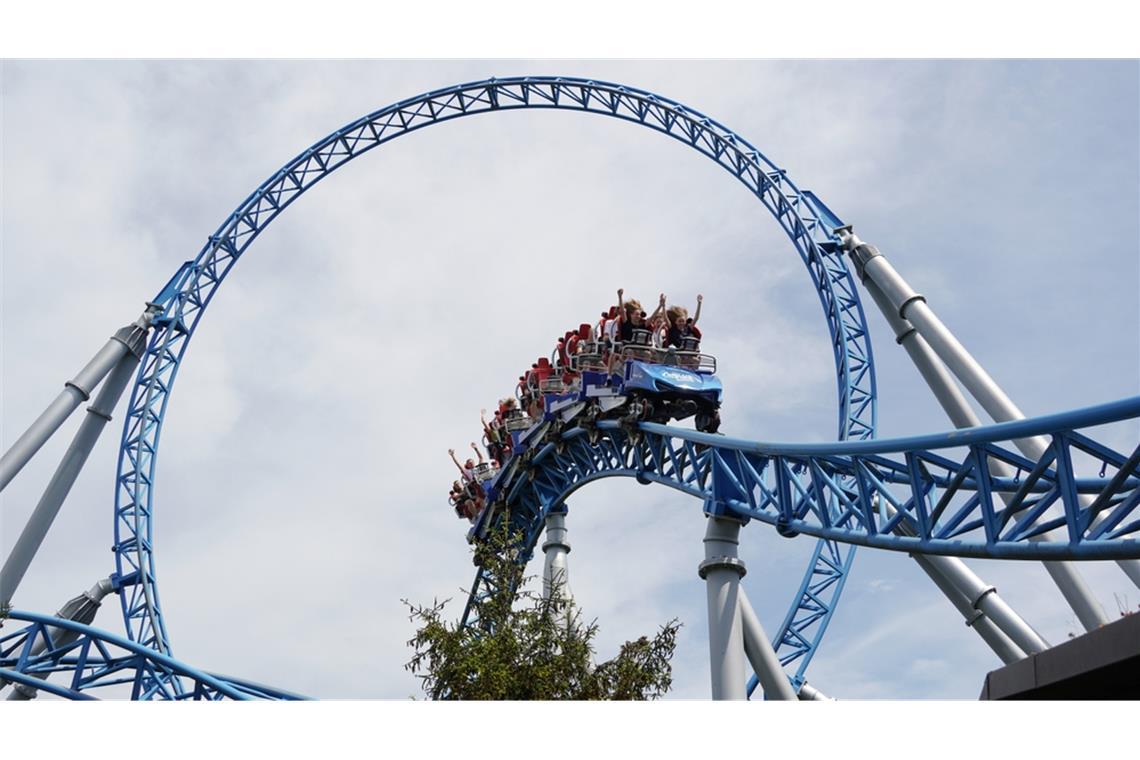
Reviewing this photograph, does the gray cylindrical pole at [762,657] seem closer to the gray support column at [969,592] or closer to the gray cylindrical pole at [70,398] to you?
the gray support column at [969,592]

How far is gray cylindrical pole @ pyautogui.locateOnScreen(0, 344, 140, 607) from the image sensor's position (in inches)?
583

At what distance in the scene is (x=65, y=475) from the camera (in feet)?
50.5

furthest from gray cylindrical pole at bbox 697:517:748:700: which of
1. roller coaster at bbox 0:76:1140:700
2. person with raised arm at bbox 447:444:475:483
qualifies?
person with raised arm at bbox 447:444:475:483

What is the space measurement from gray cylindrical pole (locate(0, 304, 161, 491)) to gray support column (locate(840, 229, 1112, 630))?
364 inches

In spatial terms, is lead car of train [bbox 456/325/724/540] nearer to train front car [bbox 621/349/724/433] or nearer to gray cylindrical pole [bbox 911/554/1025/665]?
train front car [bbox 621/349/724/433]

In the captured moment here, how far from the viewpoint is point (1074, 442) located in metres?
7.11

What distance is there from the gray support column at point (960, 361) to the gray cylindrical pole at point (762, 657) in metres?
2.59

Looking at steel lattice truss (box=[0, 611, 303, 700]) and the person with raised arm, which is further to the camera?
the person with raised arm

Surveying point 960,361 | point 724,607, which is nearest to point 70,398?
point 724,607

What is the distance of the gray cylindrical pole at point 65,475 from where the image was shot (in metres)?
14.8

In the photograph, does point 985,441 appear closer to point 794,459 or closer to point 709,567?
point 794,459

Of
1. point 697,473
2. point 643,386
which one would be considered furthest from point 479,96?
point 697,473

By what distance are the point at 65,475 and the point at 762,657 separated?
380 inches

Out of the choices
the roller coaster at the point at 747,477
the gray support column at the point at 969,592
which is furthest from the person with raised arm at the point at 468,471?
the gray support column at the point at 969,592
